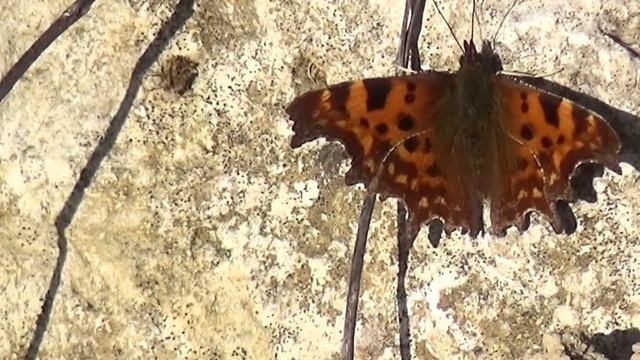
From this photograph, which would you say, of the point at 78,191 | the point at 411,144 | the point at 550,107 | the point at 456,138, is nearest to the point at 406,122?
the point at 411,144

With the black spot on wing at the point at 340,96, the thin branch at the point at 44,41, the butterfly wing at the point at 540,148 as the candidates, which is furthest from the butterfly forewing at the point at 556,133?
the thin branch at the point at 44,41

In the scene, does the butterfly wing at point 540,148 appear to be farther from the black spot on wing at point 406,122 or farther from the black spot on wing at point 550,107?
the black spot on wing at point 406,122

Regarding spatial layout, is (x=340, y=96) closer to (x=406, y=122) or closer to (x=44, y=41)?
(x=406, y=122)

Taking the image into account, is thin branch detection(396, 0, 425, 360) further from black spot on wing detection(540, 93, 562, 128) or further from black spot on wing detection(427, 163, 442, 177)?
black spot on wing detection(540, 93, 562, 128)

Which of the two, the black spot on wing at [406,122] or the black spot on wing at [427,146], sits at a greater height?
the black spot on wing at [406,122]

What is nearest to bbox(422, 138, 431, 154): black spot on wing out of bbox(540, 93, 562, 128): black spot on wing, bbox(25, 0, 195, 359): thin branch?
bbox(540, 93, 562, 128): black spot on wing

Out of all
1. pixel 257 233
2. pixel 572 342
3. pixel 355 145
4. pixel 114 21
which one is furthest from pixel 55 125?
pixel 572 342

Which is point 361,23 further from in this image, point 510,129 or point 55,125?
point 55,125
